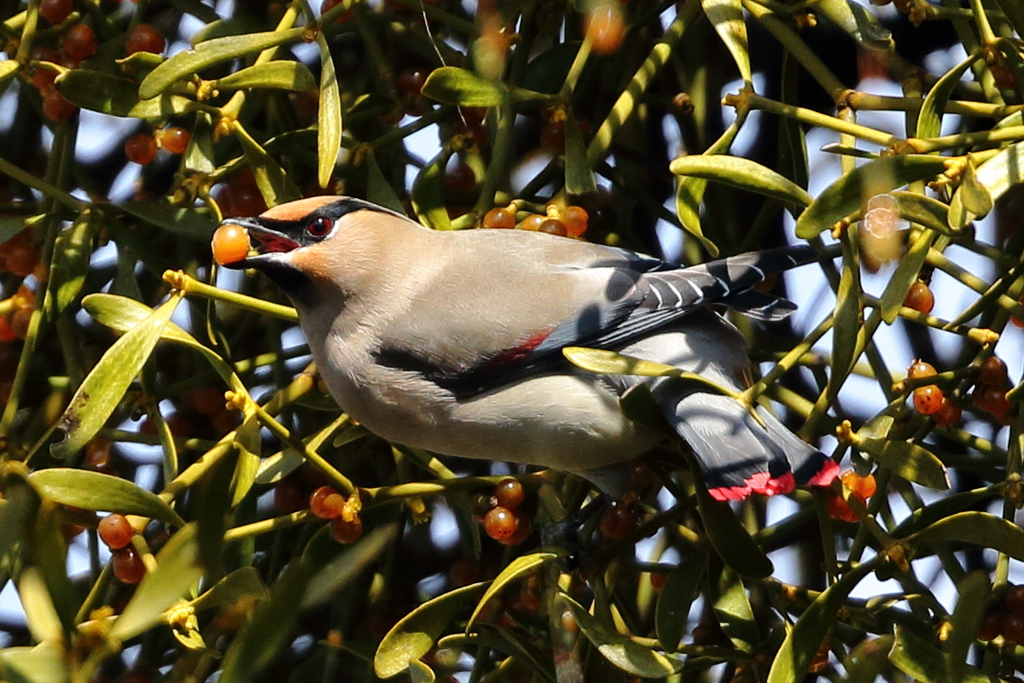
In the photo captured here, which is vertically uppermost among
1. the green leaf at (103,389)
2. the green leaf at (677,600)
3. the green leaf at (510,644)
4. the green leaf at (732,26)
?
the green leaf at (732,26)

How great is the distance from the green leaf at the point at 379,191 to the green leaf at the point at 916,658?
666 mm

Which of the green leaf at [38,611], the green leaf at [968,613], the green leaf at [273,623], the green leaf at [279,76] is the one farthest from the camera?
the green leaf at [279,76]

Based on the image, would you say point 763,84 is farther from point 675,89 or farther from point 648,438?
point 648,438

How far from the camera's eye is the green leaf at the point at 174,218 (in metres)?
1.43

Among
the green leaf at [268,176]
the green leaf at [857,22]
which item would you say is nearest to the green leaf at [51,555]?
the green leaf at [268,176]

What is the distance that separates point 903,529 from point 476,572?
1.72ft

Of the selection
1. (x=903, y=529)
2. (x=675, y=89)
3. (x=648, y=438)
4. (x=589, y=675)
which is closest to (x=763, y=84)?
(x=675, y=89)

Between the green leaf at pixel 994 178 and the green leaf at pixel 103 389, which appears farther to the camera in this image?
the green leaf at pixel 103 389

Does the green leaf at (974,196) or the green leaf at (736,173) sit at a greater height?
the green leaf at (974,196)

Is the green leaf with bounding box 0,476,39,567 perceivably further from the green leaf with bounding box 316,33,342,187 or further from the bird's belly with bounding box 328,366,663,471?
the bird's belly with bounding box 328,366,663,471

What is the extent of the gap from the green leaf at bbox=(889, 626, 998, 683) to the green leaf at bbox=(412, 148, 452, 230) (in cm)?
60

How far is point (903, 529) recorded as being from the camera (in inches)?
51.8

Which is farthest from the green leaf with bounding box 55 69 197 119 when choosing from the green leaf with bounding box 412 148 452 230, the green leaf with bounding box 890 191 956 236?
the green leaf with bounding box 890 191 956 236

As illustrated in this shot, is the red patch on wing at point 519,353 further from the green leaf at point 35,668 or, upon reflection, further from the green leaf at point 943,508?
the green leaf at point 35,668
